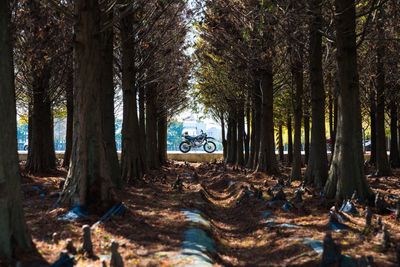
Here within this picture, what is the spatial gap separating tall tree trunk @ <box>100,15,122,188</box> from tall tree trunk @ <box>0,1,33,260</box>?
6.87 m

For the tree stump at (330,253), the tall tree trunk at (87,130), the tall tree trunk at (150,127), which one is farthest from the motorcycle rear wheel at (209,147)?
the tree stump at (330,253)

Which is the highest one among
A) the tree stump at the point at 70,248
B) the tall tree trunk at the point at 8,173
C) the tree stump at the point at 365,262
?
the tall tree trunk at the point at 8,173

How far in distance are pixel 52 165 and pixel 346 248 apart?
50.4 ft

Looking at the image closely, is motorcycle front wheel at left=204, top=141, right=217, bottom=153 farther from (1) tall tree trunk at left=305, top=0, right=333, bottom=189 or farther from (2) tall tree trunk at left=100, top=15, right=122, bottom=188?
(2) tall tree trunk at left=100, top=15, right=122, bottom=188

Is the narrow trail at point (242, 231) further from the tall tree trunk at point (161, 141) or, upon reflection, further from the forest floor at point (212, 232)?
the tall tree trunk at point (161, 141)

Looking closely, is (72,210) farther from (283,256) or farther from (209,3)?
(209,3)

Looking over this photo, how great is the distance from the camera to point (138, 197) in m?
12.8

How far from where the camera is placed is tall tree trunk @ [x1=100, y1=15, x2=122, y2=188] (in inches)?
518

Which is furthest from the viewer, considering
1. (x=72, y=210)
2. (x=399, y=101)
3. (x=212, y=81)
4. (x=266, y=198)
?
(x=212, y=81)

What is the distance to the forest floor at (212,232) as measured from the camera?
6.46 meters

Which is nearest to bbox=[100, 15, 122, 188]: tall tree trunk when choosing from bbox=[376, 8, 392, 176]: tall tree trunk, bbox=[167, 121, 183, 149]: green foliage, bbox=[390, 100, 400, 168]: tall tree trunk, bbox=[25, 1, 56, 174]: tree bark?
bbox=[25, 1, 56, 174]: tree bark

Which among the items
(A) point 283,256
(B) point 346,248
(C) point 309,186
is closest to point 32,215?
(A) point 283,256

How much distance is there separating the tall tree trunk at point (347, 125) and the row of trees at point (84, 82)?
468cm

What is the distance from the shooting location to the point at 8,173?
5.90 metres
